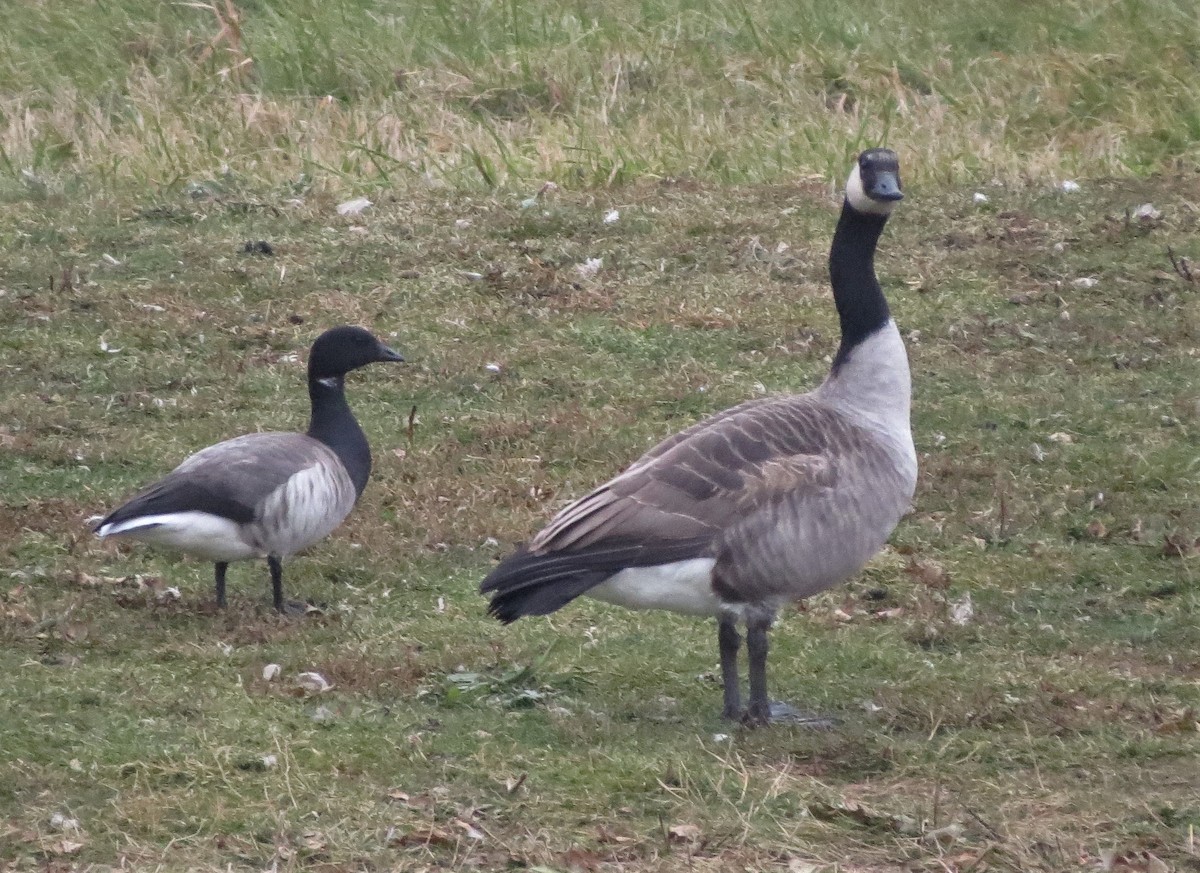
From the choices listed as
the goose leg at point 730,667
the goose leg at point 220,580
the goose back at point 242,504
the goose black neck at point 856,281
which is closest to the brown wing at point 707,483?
the goose leg at point 730,667

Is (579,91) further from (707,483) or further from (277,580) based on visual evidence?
(707,483)

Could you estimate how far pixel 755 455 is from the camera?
5832 mm

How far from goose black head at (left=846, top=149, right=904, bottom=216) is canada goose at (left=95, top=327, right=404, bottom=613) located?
7.88 ft

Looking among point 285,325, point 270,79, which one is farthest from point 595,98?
point 285,325

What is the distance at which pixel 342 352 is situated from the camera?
7.91 m

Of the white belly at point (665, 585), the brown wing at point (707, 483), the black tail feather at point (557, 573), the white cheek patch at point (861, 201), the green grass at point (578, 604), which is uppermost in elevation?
the white cheek patch at point (861, 201)

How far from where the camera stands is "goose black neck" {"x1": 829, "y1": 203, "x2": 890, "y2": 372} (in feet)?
21.0

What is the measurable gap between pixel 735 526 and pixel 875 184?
1456 millimetres

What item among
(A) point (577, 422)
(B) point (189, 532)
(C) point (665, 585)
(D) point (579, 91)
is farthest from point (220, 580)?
(D) point (579, 91)

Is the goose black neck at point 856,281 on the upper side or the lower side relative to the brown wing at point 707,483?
upper

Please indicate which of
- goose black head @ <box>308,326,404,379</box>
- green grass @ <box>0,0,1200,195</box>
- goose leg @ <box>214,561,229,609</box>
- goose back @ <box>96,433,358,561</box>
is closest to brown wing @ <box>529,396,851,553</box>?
goose back @ <box>96,433,358,561</box>

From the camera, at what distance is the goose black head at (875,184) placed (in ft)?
20.7

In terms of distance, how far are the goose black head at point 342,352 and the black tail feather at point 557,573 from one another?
8.17ft

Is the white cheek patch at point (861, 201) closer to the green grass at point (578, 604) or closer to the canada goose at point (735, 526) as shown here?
the canada goose at point (735, 526)
